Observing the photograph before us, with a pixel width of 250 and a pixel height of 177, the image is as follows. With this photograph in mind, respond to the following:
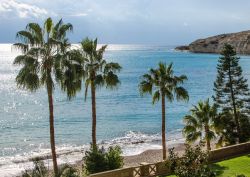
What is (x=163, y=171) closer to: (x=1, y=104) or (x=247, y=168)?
(x=247, y=168)

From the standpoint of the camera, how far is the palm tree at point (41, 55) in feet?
75.1

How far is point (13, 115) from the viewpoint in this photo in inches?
2904

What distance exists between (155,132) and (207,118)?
2833cm

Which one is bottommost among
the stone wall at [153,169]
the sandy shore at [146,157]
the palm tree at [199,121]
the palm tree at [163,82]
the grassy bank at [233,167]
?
the sandy shore at [146,157]

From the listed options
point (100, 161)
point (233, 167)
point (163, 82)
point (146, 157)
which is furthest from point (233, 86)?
point (100, 161)

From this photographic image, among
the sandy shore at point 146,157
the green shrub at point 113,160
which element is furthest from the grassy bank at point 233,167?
the sandy shore at point 146,157

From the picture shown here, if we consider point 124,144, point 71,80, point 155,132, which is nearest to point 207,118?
point 71,80

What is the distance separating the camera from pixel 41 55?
23047mm

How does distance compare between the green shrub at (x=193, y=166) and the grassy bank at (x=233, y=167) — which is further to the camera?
the grassy bank at (x=233, y=167)

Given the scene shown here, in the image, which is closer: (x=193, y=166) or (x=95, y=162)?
(x=193, y=166)

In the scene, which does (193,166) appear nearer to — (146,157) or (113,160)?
(113,160)

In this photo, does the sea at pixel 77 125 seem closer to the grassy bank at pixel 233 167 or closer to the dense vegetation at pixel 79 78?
the dense vegetation at pixel 79 78

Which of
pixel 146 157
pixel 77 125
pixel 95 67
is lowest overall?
pixel 146 157

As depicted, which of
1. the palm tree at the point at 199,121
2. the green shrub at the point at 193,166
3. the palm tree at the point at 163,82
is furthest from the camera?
the palm tree at the point at 199,121
